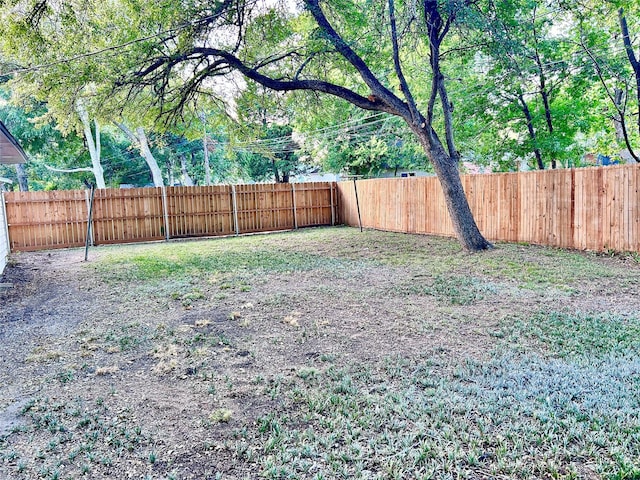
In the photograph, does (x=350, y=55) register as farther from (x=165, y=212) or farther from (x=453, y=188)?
(x=165, y=212)

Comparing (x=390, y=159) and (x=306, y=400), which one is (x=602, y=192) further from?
(x=390, y=159)

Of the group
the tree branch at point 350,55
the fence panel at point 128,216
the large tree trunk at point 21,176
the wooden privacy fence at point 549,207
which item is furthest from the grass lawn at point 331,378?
the large tree trunk at point 21,176

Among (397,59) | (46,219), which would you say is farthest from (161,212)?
(397,59)

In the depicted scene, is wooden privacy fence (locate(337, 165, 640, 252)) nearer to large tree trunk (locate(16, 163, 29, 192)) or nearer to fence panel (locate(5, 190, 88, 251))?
fence panel (locate(5, 190, 88, 251))

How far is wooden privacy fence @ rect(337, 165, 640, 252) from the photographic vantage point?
22.0 ft

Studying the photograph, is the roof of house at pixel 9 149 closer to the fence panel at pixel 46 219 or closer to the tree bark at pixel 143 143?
the fence panel at pixel 46 219

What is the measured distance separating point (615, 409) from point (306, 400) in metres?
1.63

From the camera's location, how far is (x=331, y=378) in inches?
112

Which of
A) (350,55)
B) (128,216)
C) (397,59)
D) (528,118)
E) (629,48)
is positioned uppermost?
(629,48)

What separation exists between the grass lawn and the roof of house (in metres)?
2.43

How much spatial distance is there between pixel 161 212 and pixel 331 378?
36.6ft

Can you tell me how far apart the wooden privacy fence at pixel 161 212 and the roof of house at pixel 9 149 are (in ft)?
7.40

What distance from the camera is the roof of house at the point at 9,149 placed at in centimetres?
653

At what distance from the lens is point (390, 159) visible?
1881 centimetres
